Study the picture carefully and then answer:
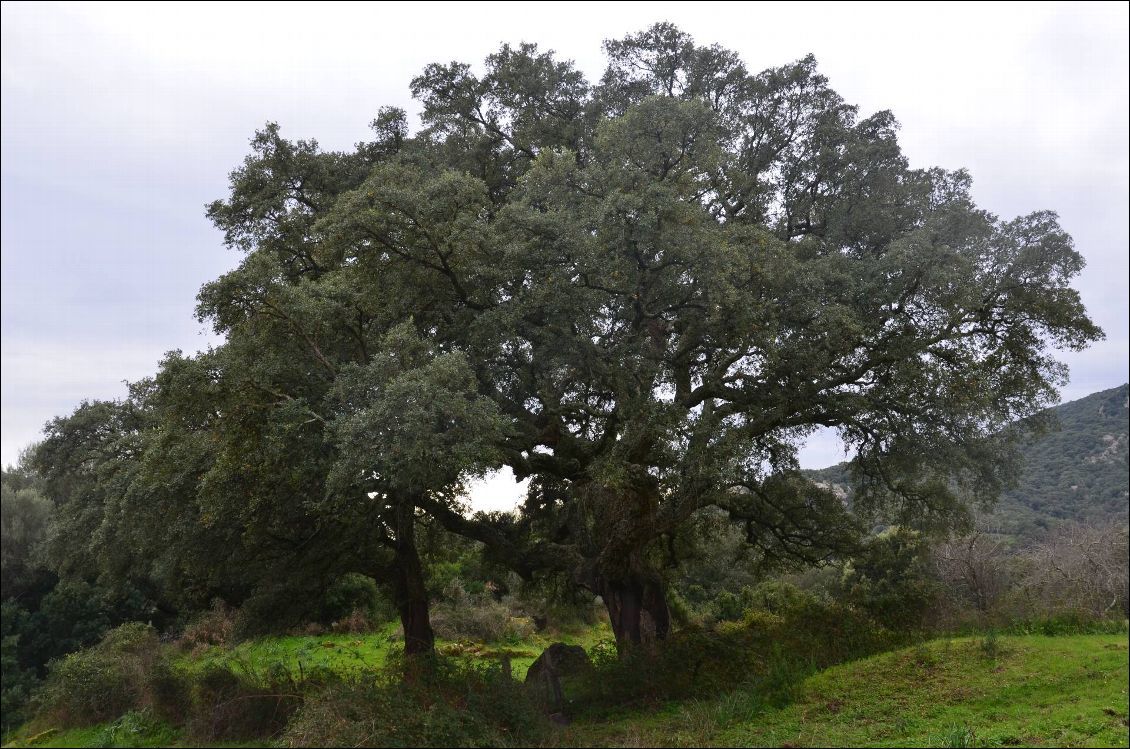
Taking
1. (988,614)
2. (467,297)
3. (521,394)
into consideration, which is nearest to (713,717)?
(521,394)

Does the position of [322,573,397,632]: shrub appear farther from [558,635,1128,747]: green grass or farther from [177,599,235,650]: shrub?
[558,635,1128,747]: green grass

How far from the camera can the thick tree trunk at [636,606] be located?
13602mm

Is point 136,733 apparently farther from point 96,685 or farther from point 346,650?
point 346,650

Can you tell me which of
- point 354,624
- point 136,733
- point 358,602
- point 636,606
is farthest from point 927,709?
point 358,602

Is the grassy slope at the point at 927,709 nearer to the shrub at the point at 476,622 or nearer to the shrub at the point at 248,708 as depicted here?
the shrub at the point at 248,708

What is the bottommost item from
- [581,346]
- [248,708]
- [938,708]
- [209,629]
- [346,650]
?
[938,708]

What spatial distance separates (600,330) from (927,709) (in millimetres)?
7396

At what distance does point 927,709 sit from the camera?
883 centimetres

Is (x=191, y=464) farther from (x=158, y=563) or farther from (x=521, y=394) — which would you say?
(x=521, y=394)

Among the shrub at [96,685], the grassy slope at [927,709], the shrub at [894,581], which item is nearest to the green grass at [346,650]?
the shrub at [96,685]

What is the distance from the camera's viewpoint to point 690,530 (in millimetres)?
16438

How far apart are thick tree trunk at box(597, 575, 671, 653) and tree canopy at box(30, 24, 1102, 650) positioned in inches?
2.5

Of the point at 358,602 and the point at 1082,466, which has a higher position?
the point at 1082,466

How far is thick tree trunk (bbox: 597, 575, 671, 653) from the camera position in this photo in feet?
44.6
